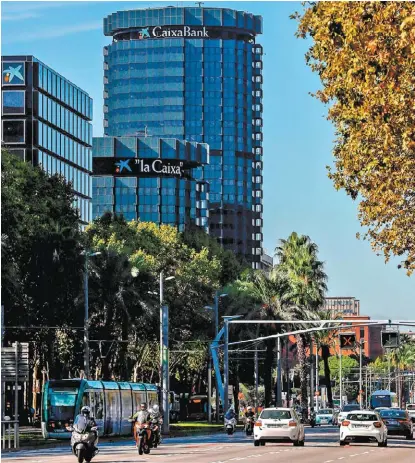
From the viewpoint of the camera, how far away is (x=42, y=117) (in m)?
134

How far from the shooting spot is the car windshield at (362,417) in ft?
184

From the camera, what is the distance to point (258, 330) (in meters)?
107

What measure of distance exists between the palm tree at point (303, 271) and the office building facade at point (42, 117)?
24.6 m

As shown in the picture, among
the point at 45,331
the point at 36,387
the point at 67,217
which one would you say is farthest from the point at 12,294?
the point at 36,387

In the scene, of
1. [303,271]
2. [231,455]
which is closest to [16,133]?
[303,271]

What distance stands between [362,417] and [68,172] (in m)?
90.2

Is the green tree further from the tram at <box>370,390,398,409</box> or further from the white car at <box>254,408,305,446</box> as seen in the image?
the tram at <box>370,390,398,409</box>

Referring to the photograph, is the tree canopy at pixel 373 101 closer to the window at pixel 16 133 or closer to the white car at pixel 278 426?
the white car at pixel 278 426

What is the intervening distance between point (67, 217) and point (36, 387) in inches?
744

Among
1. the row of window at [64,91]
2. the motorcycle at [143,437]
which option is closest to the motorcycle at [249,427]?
the motorcycle at [143,437]

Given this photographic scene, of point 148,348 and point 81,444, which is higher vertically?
point 148,348

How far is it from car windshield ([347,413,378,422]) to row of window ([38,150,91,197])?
7688cm

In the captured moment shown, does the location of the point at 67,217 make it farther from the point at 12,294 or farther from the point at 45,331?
the point at 12,294

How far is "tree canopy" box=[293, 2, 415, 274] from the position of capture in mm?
32375
